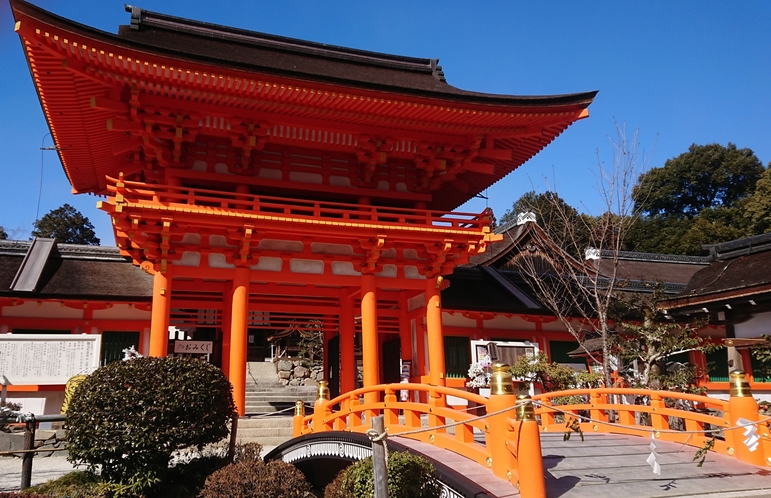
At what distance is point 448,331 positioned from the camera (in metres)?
17.2

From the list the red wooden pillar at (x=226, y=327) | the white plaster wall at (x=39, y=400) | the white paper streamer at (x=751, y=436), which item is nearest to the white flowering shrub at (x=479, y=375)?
the red wooden pillar at (x=226, y=327)

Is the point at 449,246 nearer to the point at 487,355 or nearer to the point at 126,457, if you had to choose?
the point at 487,355

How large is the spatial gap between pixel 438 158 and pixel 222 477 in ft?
31.3

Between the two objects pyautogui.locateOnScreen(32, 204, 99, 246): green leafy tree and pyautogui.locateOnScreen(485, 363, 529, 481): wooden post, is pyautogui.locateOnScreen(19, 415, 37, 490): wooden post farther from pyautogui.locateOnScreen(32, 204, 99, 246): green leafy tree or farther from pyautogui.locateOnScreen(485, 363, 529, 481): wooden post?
pyautogui.locateOnScreen(32, 204, 99, 246): green leafy tree

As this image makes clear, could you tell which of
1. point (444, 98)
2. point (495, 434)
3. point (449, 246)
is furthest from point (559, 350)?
point (495, 434)

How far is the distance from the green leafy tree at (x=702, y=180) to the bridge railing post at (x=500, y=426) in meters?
47.7

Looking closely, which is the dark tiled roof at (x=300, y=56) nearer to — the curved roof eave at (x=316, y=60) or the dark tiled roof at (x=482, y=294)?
the curved roof eave at (x=316, y=60)

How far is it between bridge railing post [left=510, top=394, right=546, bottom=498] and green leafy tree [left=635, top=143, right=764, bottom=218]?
1893 inches

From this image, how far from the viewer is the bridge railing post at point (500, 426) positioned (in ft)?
19.7

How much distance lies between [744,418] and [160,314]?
35.0 ft

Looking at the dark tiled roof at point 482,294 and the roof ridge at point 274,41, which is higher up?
the roof ridge at point 274,41

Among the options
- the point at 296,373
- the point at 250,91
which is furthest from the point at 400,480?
the point at 296,373

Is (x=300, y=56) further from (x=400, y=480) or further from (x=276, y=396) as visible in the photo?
(x=276, y=396)

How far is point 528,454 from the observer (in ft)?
18.3
